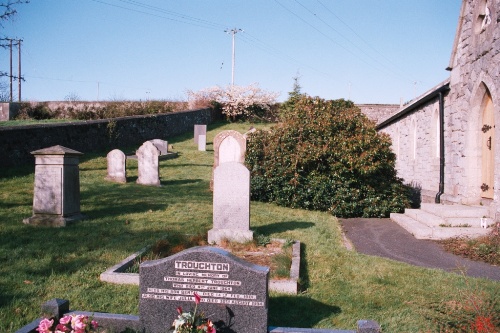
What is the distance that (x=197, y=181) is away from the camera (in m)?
17.0

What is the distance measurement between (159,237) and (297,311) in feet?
12.5

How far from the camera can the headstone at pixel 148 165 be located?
15242mm

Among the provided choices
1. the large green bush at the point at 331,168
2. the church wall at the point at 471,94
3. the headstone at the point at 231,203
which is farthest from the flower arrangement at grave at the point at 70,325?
the large green bush at the point at 331,168

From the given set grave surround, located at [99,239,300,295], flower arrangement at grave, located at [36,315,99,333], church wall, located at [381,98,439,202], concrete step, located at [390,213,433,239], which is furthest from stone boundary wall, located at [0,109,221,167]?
church wall, located at [381,98,439,202]

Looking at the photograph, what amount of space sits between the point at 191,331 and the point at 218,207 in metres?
4.49

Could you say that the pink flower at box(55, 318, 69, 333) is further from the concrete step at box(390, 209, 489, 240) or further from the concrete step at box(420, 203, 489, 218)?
the concrete step at box(420, 203, 489, 218)

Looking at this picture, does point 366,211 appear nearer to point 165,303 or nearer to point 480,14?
point 480,14

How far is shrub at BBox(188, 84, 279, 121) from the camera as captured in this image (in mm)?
42000

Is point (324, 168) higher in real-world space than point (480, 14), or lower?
lower

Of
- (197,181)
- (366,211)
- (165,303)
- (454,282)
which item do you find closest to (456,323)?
(454,282)

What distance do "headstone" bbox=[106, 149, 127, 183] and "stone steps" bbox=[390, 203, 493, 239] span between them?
8.93 metres

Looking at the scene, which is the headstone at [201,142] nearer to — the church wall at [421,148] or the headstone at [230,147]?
the church wall at [421,148]

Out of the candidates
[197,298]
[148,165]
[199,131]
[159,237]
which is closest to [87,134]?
[148,165]

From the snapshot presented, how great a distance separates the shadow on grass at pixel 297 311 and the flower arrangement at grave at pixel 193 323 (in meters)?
0.97
